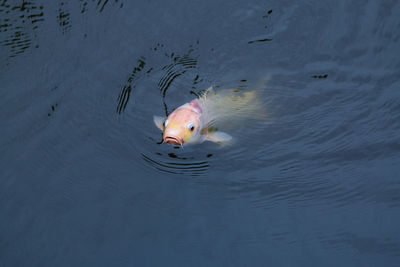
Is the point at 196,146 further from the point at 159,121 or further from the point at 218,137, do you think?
the point at 159,121

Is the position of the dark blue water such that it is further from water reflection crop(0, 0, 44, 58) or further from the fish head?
the fish head

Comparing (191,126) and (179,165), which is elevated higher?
(191,126)

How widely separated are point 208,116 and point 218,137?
0.36 metres

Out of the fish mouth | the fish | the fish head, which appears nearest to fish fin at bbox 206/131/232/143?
the fish

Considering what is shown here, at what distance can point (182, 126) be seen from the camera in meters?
4.34

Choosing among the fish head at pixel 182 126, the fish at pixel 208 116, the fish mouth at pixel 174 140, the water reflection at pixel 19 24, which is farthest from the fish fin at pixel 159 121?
the water reflection at pixel 19 24

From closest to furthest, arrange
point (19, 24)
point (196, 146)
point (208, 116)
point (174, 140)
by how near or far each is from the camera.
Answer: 1. point (174, 140)
2. point (196, 146)
3. point (208, 116)
4. point (19, 24)

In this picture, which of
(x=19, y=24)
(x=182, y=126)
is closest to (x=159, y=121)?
(x=182, y=126)

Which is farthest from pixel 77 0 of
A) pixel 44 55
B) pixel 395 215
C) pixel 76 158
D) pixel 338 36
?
pixel 395 215

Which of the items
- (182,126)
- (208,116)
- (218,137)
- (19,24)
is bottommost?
(182,126)

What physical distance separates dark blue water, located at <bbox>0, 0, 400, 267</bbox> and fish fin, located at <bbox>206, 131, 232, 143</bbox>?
0.22 ft

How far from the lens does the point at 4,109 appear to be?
15.0 ft

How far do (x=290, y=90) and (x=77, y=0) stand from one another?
10.3 ft

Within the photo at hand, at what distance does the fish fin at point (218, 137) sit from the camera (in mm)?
4592
